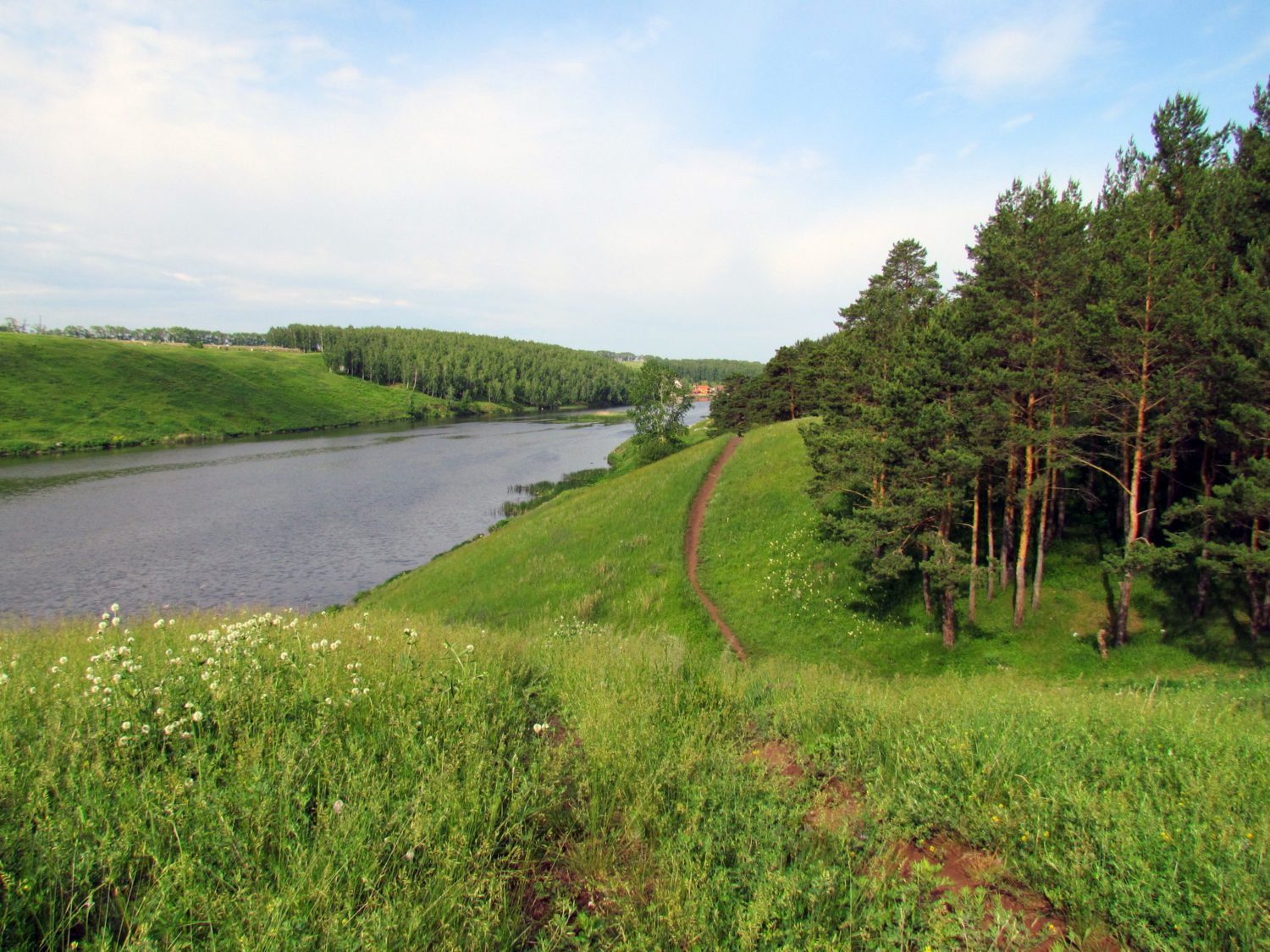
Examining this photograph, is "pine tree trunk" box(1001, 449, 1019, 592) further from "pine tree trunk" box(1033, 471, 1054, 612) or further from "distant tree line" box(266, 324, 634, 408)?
"distant tree line" box(266, 324, 634, 408)

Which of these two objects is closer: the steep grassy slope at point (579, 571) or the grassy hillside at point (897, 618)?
the grassy hillside at point (897, 618)

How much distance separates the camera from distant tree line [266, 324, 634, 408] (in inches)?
6029

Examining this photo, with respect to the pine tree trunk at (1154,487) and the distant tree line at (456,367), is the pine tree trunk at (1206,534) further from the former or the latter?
the distant tree line at (456,367)

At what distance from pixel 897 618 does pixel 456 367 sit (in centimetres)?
15100

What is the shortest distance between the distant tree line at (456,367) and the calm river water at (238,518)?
78.0 m

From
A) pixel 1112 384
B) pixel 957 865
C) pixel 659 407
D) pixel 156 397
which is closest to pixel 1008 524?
pixel 1112 384

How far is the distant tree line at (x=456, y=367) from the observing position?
153125mm

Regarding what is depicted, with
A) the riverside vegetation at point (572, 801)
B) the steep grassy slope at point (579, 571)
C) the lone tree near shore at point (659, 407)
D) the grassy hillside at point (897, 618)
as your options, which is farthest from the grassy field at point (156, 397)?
the riverside vegetation at point (572, 801)

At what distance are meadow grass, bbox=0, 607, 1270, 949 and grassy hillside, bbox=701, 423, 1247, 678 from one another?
1400cm

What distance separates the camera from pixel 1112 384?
17.4 metres

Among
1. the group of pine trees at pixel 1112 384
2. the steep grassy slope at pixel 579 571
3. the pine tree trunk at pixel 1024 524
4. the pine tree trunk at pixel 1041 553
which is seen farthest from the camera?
the steep grassy slope at pixel 579 571

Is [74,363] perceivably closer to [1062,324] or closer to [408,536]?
[408,536]

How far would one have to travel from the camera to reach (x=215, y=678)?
15.6 ft

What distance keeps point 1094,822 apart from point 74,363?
133144 mm
